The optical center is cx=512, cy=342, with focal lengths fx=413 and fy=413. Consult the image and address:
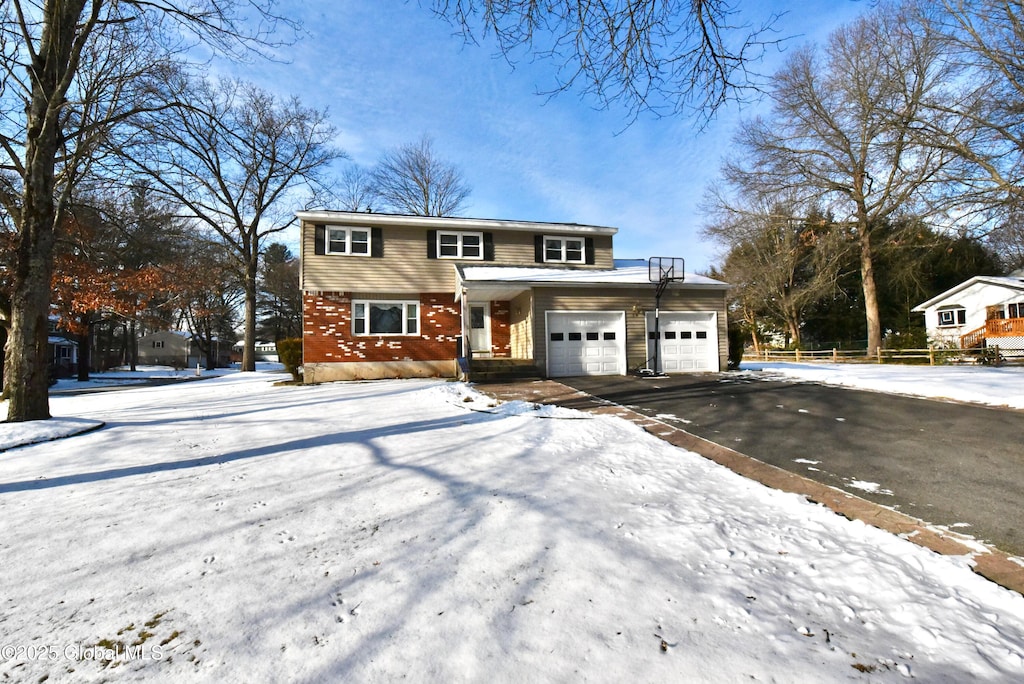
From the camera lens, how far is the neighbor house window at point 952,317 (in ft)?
84.9

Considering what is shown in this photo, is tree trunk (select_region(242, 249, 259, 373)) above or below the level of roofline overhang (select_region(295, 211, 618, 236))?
below

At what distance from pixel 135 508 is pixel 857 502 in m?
6.12

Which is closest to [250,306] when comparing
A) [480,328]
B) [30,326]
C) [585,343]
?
[480,328]

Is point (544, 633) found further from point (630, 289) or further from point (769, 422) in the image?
point (630, 289)

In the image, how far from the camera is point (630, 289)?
13.1m

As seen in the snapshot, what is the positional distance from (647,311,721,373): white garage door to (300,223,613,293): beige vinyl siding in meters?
5.38

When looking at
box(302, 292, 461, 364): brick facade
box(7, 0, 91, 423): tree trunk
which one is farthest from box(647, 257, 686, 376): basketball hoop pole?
→ box(7, 0, 91, 423): tree trunk

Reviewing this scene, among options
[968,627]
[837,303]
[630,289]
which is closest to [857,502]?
[968,627]

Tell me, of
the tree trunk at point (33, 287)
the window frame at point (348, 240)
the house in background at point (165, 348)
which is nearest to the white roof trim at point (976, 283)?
the window frame at point (348, 240)

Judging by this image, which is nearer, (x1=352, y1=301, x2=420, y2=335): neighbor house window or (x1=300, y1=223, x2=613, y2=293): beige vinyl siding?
(x1=300, y1=223, x2=613, y2=293): beige vinyl siding

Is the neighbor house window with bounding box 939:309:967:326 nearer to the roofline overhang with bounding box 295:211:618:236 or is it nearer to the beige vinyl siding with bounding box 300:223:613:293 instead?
the roofline overhang with bounding box 295:211:618:236

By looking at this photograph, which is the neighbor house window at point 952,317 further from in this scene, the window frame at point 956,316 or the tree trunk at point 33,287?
the tree trunk at point 33,287

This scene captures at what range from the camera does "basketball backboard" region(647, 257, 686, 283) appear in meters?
12.9

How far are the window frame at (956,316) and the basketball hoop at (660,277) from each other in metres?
25.9
